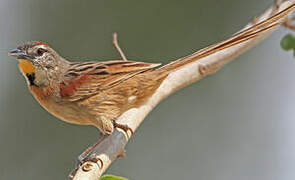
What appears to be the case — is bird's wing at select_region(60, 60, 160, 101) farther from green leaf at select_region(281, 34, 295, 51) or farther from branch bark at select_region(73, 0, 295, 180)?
green leaf at select_region(281, 34, 295, 51)

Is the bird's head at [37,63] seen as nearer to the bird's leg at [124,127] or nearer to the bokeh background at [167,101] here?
the bird's leg at [124,127]

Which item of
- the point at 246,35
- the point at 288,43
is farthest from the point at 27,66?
the point at 288,43

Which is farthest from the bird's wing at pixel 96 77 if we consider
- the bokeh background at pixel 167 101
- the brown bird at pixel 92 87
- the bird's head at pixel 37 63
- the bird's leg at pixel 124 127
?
the bokeh background at pixel 167 101

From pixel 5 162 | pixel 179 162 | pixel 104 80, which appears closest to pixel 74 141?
pixel 5 162

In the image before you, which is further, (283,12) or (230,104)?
(230,104)

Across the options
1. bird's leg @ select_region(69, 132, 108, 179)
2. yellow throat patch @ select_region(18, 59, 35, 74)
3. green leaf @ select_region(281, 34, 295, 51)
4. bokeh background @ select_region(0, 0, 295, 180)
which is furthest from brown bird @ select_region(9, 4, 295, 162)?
bokeh background @ select_region(0, 0, 295, 180)

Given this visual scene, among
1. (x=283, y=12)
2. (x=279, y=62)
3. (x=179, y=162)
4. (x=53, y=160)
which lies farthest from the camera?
(x=279, y=62)

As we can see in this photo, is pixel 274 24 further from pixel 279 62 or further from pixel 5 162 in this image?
pixel 279 62
